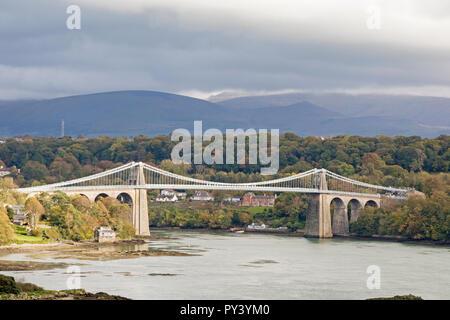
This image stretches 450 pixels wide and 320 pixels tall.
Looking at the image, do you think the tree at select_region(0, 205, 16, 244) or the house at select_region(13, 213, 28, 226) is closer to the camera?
the tree at select_region(0, 205, 16, 244)

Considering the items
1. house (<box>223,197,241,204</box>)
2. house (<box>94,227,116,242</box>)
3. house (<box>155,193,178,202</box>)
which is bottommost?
house (<box>94,227,116,242</box>)

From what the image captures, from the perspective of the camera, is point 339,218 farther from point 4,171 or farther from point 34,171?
point 4,171

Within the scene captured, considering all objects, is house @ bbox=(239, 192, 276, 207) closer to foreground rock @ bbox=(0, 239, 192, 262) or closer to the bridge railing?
the bridge railing

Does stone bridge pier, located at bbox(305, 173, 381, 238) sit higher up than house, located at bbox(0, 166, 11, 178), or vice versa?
house, located at bbox(0, 166, 11, 178)

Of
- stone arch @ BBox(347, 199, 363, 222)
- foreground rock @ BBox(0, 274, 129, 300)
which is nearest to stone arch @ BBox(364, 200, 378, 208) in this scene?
stone arch @ BBox(347, 199, 363, 222)

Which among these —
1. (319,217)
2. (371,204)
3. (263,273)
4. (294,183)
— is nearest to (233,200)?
(294,183)
